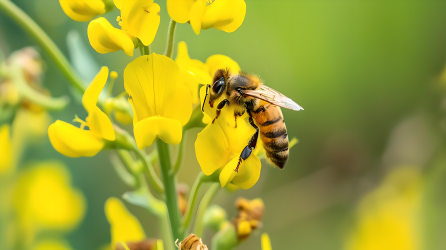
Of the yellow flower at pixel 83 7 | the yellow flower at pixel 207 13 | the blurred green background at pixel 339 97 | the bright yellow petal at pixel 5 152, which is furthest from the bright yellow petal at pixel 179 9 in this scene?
the blurred green background at pixel 339 97

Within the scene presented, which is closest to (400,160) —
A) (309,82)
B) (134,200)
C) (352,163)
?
(352,163)

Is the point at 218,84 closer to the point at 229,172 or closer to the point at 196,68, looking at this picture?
the point at 196,68

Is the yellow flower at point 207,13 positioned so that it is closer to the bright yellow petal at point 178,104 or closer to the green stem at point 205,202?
the bright yellow petal at point 178,104

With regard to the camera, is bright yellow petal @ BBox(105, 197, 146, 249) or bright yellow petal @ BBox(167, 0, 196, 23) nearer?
bright yellow petal @ BBox(167, 0, 196, 23)

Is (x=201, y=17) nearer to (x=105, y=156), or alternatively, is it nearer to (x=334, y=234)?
(x=105, y=156)

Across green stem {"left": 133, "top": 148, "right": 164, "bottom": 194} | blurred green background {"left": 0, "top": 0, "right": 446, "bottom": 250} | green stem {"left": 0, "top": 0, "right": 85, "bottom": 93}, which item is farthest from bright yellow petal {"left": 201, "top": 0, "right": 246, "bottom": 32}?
blurred green background {"left": 0, "top": 0, "right": 446, "bottom": 250}

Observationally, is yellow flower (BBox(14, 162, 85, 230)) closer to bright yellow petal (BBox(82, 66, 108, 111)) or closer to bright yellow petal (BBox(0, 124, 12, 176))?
bright yellow petal (BBox(0, 124, 12, 176))
